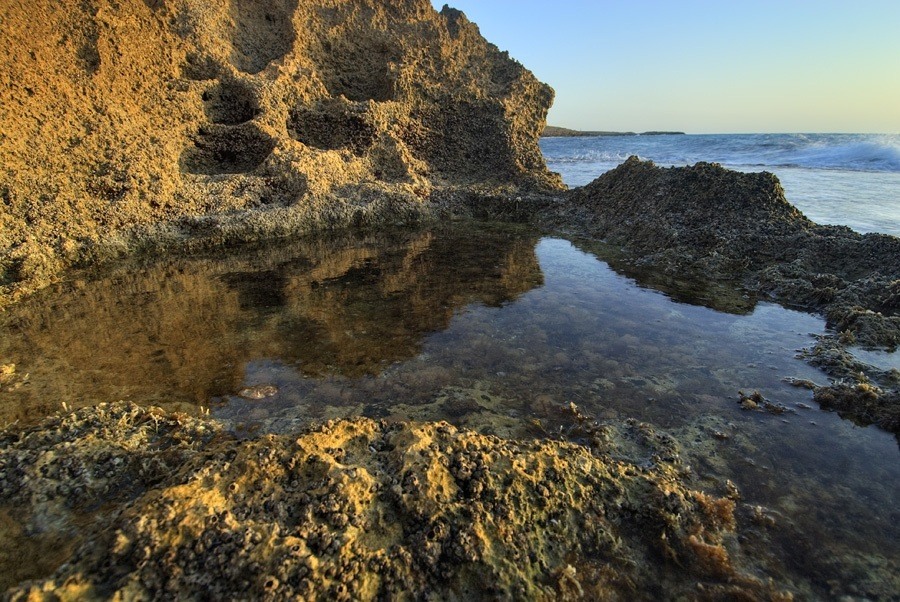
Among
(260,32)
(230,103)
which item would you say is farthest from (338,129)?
(260,32)

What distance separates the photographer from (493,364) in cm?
457

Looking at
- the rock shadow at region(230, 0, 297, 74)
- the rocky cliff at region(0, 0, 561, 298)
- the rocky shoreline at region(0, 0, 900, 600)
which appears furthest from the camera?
the rock shadow at region(230, 0, 297, 74)

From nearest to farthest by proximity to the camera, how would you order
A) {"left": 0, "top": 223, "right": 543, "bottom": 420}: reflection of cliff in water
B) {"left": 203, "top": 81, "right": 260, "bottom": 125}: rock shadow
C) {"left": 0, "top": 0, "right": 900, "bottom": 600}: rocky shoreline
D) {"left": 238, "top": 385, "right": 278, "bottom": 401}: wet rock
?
{"left": 0, "top": 0, "right": 900, "bottom": 600}: rocky shoreline → {"left": 238, "top": 385, "right": 278, "bottom": 401}: wet rock → {"left": 0, "top": 223, "right": 543, "bottom": 420}: reflection of cliff in water → {"left": 203, "top": 81, "right": 260, "bottom": 125}: rock shadow

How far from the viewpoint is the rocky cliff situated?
7871 millimetres

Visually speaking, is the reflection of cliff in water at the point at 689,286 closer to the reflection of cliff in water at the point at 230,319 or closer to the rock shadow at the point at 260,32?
the reflection of cliff in water at the point at 230,319

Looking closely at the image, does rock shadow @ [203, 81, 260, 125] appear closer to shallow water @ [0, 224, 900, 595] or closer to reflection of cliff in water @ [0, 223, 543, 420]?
reflection of cliff in water @ [0, 223, 543, 420]

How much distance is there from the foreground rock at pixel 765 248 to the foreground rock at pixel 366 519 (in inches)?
93.9

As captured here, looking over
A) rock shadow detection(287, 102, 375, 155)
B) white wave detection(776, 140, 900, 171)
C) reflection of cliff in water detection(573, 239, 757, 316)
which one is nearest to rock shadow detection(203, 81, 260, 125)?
rock shadow detection(287, 102, 375, 155)

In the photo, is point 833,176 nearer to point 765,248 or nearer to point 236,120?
point 765,248

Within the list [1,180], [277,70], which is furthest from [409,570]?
[277,70]

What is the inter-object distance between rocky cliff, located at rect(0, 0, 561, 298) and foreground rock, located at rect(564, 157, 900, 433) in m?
3.78

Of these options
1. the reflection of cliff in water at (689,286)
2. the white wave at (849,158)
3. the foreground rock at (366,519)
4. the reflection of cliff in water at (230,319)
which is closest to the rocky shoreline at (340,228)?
the foreground rock at (366,519)

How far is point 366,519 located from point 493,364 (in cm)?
243

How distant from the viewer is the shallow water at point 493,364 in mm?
3068
